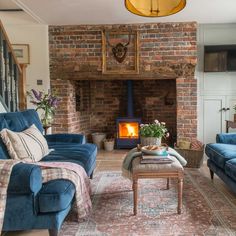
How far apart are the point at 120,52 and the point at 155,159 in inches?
110

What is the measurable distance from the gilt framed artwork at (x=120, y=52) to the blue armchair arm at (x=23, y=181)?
325 cm

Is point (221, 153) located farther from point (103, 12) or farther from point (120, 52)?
point (103, 12)

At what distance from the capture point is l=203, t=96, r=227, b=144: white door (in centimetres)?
491

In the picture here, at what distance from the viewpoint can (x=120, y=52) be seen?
4836 mm

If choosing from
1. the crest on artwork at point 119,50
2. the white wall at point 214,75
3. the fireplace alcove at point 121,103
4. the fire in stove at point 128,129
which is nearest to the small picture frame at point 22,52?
the fireplace alcove at point 121,103

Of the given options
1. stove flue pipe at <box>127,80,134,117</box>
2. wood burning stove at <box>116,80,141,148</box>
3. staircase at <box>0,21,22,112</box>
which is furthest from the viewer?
stove flue pipe at <box>127,80,134,117</box>

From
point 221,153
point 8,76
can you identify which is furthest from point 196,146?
point 8,76

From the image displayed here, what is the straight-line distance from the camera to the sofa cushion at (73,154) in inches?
108

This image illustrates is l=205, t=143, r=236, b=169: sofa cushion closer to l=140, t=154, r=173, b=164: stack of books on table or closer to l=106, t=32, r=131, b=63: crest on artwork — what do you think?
l=140, t=154, r=173, b=164: stack of books on table

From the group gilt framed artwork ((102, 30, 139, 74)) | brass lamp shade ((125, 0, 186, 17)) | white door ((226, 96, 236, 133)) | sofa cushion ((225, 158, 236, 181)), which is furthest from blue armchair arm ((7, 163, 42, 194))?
white door ((226, 96, 236, 133))

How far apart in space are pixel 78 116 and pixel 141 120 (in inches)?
52.3

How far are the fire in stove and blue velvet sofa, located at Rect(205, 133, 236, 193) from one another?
225 cm

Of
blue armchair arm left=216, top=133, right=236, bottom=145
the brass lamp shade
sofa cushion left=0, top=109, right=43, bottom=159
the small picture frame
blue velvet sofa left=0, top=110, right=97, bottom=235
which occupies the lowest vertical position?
blue velvet sofa left=0, top=110, right=97, bottom=235

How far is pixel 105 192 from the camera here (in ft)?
10.1
